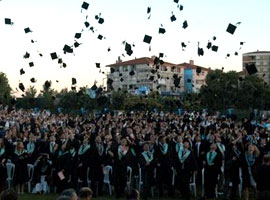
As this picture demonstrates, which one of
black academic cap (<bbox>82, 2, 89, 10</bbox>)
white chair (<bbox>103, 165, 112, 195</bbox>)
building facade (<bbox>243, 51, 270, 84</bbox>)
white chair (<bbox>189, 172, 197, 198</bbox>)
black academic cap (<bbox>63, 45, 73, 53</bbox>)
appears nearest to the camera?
white chair (<bbox>189, 172, 197, 198</bbox>)

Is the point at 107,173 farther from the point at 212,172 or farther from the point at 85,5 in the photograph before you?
the point at 85,5

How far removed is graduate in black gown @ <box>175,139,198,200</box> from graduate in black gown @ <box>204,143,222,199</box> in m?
0.38

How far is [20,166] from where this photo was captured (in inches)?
523

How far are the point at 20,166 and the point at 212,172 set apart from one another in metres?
5.39

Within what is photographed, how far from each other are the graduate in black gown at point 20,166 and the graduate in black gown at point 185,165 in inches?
172

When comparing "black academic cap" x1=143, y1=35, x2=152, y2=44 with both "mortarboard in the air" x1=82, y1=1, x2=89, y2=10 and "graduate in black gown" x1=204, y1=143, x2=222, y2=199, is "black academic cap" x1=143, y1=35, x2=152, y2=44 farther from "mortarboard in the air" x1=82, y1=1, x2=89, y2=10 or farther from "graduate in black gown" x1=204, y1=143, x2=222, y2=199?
"graduate in black gown" x1=204, y1=143, x2=222, y2=199

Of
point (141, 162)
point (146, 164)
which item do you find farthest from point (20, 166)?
point (146, 164)

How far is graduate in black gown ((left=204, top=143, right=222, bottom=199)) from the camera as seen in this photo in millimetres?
12453

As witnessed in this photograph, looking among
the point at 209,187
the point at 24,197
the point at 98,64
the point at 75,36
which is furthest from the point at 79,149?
the point at 98,64

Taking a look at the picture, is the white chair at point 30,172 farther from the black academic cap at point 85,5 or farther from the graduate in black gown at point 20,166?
the black academic cap at point 85,5

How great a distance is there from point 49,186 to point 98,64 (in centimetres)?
668

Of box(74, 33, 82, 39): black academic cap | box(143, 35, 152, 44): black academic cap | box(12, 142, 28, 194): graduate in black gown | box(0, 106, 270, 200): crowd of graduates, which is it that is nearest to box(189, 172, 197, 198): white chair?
box(0, 106, 270, 200): crowd of graduates

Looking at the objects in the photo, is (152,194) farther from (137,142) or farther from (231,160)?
(231,160)

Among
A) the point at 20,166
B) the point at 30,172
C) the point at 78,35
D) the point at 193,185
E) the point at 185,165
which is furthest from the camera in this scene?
the point at 78,35
